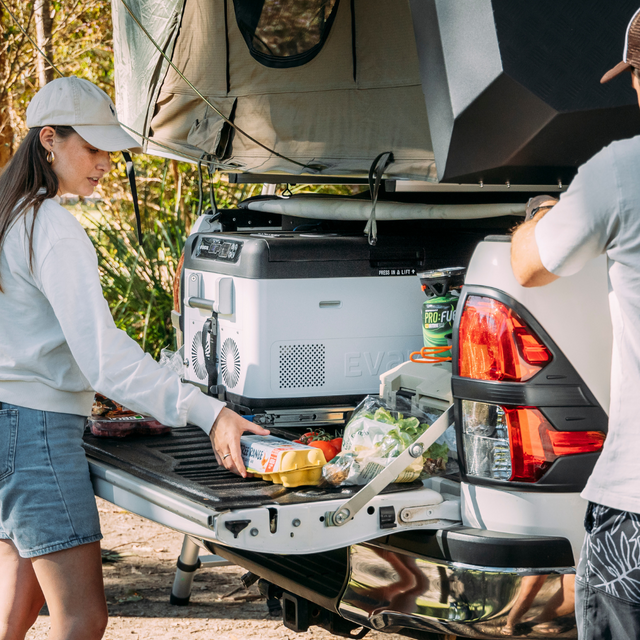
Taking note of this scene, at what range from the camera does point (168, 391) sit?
2580mm

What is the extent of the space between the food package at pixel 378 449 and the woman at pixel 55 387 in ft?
0.97

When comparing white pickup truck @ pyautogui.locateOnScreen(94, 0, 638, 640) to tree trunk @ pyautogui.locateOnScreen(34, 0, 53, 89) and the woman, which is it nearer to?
the woman

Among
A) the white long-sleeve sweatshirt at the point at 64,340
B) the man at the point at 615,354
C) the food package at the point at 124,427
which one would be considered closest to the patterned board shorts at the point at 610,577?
the man at the point at 615,354

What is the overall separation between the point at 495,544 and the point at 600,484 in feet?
1.46

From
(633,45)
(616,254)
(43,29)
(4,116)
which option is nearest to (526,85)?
(633,45)

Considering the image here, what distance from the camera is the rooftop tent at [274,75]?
3887 millimetres

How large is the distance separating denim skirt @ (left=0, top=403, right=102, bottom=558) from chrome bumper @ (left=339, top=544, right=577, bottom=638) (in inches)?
34.8

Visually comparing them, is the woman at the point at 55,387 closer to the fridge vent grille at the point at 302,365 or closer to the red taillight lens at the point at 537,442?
the fridge vent grille at the point at 302,365

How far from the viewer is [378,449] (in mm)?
2629

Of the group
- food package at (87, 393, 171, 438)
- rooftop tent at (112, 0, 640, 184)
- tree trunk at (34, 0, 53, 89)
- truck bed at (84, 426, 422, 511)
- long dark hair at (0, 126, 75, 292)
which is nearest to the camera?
truck bed at (84, 426, 422, 511)

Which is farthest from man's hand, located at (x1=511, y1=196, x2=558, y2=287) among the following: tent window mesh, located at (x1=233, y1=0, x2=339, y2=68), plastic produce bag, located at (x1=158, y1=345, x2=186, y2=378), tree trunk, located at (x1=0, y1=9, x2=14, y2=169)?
tree trunk, located at (x1=0, y1=9, x2=14, y2=169)

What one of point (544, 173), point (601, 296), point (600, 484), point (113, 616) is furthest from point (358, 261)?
point (113, 616)

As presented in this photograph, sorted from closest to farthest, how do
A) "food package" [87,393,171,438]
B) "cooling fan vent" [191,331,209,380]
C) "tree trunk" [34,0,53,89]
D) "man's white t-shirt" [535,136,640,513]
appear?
1. "man's white t-shirt" [535,136,640,513]
2. "food package" [87,393,171,438]
3. "cooling fan vent" [191,331,209,380]
4. "tree trunk" [34,0,53,89]

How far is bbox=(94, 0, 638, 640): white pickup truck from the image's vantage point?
2.36m
